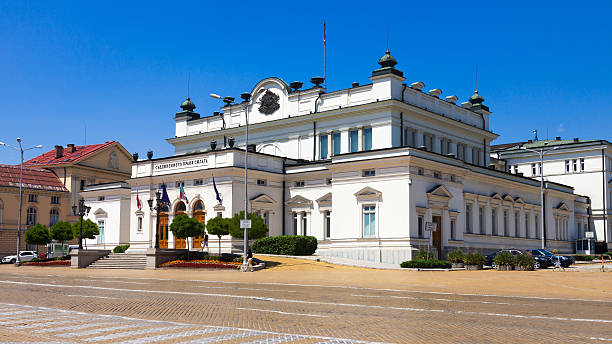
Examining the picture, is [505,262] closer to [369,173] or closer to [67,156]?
[369,173]

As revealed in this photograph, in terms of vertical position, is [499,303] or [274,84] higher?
[274,84]

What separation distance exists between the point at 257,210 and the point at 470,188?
17419 mm

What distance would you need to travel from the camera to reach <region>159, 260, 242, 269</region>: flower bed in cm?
4128

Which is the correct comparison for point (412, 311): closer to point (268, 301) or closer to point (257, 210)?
point (268, 301)

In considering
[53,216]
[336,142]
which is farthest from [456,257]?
[53,216]

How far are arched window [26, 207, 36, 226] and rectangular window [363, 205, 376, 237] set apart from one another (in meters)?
47.7

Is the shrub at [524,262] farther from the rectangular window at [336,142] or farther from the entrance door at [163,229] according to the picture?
the entrance door at [163,229]

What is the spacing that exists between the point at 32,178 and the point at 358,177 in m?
49.2

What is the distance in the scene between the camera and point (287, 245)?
47219 mm

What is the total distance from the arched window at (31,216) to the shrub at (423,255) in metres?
51.9

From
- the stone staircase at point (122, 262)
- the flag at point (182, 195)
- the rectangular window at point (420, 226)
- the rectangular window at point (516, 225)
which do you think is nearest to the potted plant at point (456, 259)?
the rectangular window at point (420, 226)

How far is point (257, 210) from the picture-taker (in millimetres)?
51125

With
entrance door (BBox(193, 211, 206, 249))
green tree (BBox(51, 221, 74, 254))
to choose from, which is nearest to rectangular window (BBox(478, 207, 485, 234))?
entrance door (BBox(193, 211, 206, 249))

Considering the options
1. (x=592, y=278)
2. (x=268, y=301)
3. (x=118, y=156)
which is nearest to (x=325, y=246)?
(x=592, y=278)
